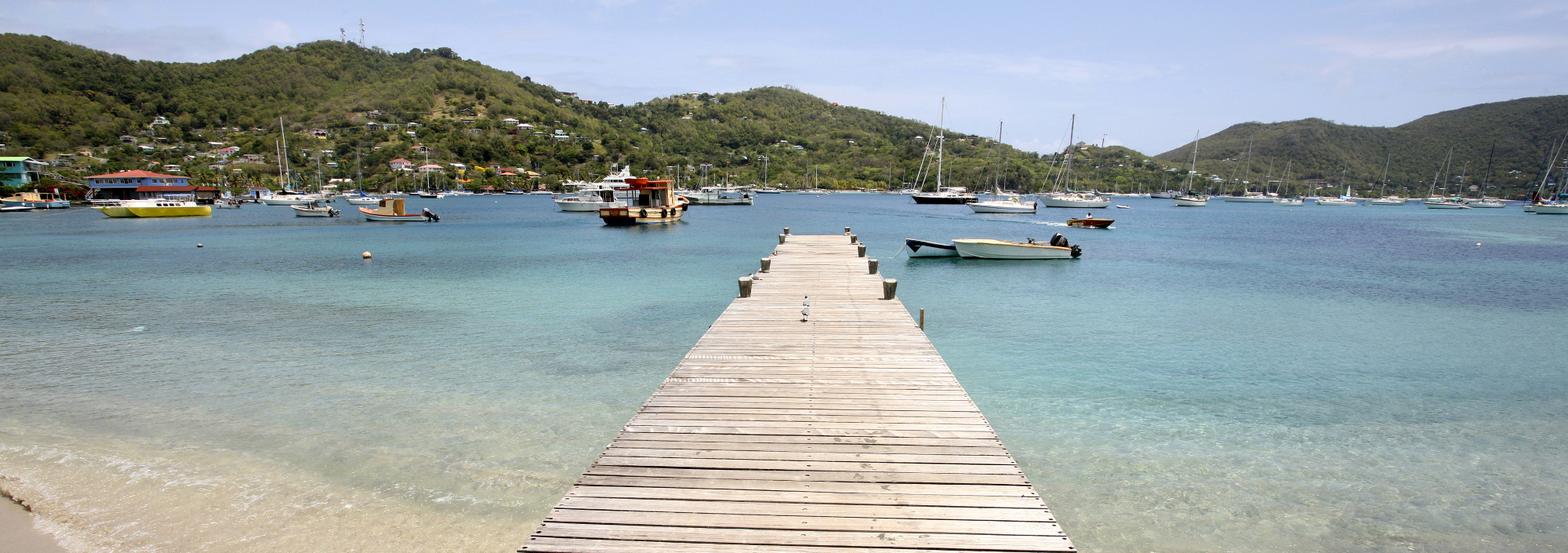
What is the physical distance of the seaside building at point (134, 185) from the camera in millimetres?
88625

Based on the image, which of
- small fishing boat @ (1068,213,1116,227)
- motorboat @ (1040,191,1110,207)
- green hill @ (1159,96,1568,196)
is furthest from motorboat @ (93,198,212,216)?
green hill @ (1159,96,1568,196)

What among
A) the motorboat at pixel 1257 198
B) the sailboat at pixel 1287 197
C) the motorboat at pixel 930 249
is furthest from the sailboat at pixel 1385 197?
the motorboat at pixel 930 249

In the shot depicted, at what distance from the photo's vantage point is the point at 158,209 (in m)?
66.6

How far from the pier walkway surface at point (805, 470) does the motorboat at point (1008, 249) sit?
22.4 metres

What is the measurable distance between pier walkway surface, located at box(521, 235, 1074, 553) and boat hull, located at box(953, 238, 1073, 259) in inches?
883

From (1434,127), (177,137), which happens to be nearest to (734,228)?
(177,137)

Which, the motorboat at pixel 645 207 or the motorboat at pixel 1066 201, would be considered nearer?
the motorboat at pixel 645 207

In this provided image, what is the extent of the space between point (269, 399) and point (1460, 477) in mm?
16762

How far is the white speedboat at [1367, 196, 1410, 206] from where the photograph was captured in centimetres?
16512

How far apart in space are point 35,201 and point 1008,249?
106m

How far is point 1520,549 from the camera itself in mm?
6609

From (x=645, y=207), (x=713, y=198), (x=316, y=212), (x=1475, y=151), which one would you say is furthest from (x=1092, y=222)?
(x=1475, y=151)

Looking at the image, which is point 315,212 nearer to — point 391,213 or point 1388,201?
point 391,213

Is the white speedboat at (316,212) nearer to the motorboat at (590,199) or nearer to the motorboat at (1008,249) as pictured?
the motorboat at (590,199)
